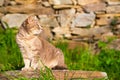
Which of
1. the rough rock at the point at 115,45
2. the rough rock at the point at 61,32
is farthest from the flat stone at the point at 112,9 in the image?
the rough rock at the point at 61,32

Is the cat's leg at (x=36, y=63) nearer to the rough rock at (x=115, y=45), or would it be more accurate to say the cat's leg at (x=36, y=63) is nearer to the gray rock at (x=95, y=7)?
the rough rock at (x=115, y=45)

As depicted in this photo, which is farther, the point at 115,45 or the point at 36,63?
the point at 115,45

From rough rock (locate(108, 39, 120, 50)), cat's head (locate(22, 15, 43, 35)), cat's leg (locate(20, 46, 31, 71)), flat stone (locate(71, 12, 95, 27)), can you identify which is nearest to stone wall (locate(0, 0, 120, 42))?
flat stone (locate(71, 12, 95, 27))

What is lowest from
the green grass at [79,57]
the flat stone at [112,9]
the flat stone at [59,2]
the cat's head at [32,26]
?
the green grass at [79,57]

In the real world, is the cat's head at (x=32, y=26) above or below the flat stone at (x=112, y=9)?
above

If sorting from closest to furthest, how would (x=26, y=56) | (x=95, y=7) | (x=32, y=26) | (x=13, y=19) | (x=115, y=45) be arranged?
1. (x=32, y=26)
2. (x=26, y=56)
3. (x=115, y=45)
4. (x=13, y=19)
5. (x=95, y=7)

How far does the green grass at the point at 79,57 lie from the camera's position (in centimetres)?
683

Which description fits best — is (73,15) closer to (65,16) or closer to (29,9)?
→ (65,16)

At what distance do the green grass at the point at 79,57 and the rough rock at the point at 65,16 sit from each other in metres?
0.38

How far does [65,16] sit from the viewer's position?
25.1 ft

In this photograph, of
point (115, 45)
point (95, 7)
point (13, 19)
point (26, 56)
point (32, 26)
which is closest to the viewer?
point (32, 26)

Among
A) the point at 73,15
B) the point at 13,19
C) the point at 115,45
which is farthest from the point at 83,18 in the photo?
the point at 13,19

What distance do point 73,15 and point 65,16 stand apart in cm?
13

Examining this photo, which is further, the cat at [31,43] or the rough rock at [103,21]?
the rough rock at [103,21]
